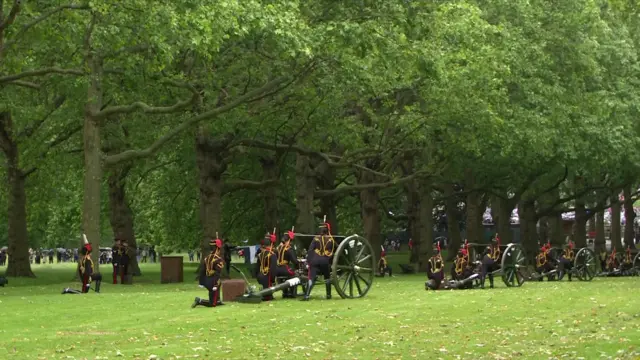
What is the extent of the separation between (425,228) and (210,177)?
14.6m

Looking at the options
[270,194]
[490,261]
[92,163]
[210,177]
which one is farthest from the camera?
[270,194]

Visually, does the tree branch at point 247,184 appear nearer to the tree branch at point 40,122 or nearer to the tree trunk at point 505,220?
the tree branch at point 40,122

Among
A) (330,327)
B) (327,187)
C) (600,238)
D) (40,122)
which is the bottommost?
(330,327)

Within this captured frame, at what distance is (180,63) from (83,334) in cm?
1922

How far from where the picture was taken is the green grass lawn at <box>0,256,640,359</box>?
56.9 ft

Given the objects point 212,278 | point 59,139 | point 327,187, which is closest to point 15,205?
point 59,139

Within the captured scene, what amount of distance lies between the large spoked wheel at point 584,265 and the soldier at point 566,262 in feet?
0.84

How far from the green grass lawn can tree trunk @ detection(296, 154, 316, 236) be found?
51.6ft

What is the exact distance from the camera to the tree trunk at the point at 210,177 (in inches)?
1774

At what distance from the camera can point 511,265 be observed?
37750 millimetres

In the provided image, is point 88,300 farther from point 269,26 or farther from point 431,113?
point 431,113

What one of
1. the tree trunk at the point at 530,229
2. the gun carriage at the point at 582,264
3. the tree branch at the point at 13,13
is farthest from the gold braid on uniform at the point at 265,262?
the tree trunk at the point at 530,229

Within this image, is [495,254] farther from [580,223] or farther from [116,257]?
[580,223]

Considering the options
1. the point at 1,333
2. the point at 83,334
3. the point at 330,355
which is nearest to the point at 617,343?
the point at 330,355
